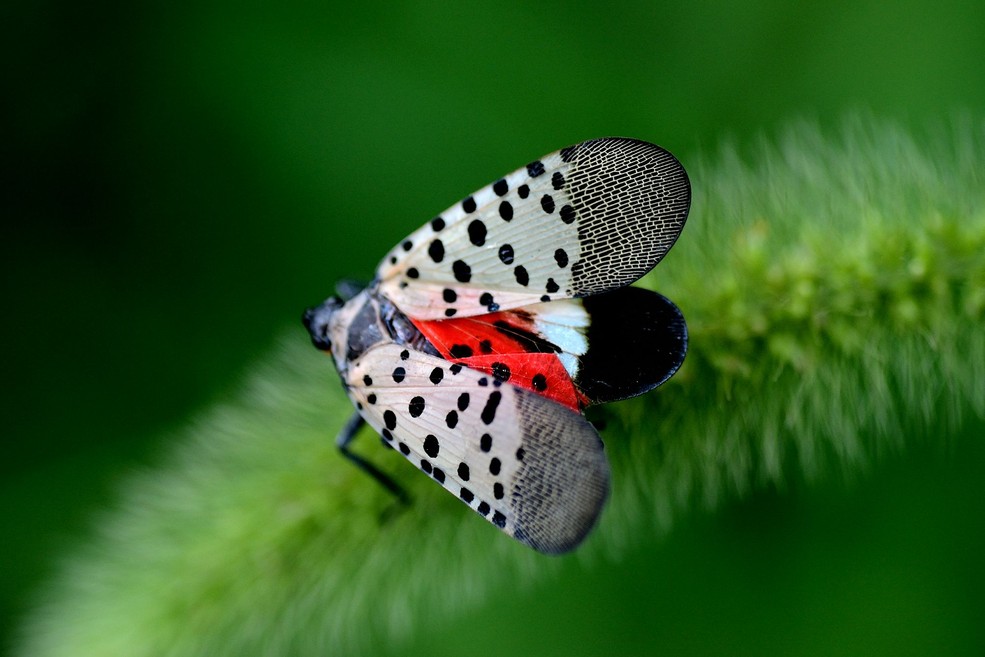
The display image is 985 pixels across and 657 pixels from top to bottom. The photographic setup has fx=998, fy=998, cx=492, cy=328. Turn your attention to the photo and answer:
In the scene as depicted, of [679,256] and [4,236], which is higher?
[4,236]

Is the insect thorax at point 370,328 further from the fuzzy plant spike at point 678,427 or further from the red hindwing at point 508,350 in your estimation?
the fuzzy plant spike at point 678,427

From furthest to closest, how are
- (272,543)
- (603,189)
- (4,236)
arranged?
1. (4,236)
2. (272,543)
3. (603,189)

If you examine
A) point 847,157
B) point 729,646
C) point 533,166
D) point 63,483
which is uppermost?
point 533,166

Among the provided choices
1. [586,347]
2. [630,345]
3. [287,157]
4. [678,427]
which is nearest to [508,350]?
[586,347]

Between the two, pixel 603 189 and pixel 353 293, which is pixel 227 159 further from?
pixel 603 189

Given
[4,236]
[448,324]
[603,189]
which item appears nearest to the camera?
[603,189]

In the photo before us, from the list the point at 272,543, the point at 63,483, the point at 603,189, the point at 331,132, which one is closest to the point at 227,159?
the point at 331,132

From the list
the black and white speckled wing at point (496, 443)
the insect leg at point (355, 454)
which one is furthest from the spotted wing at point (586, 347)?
the insect leg at point (355, 454)
